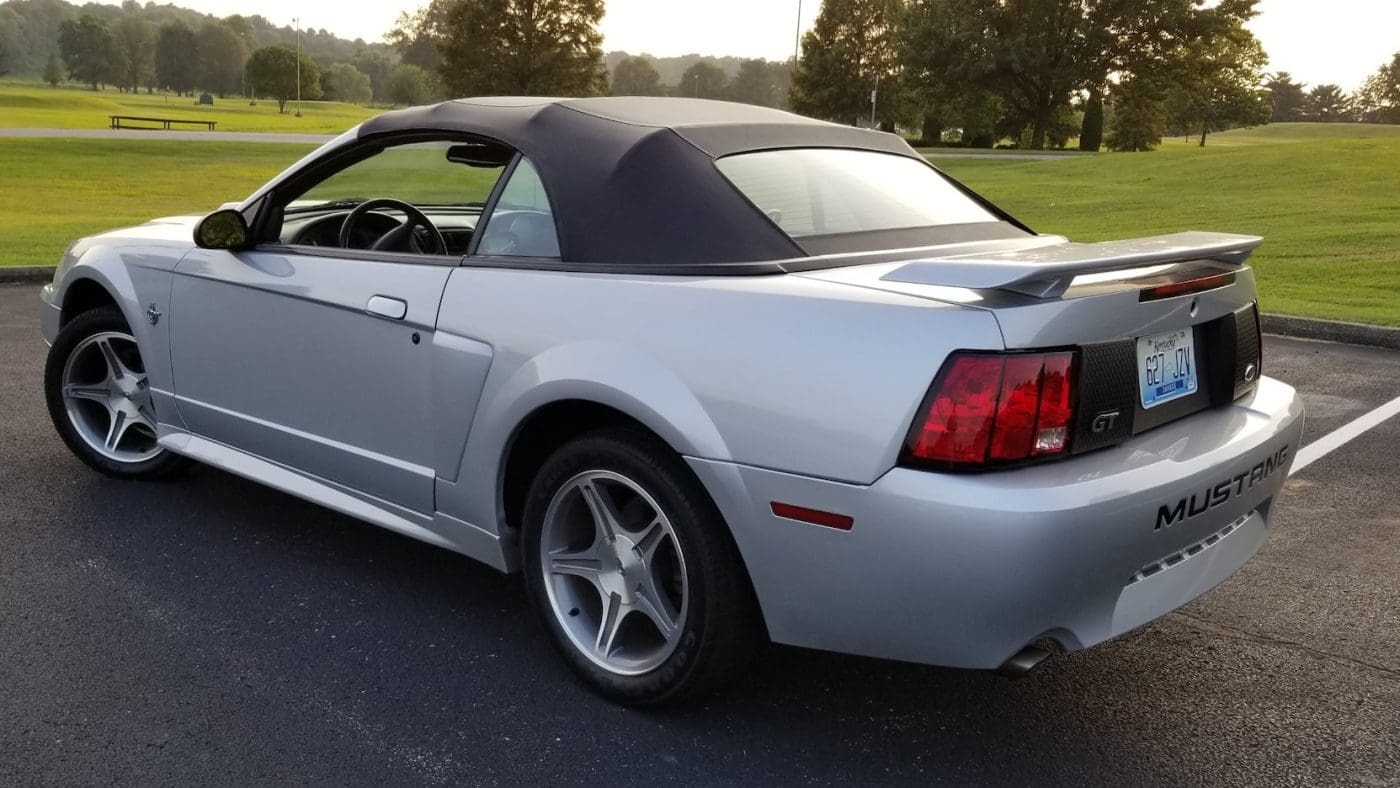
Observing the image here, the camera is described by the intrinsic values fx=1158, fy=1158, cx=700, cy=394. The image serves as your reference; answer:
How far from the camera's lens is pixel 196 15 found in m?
166

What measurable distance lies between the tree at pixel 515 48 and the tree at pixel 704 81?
73.6 m

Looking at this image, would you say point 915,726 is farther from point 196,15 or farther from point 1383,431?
point 196,15

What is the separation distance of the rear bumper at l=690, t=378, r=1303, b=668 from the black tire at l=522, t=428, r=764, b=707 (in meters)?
0.09

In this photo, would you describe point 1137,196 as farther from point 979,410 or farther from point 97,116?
point 97,116

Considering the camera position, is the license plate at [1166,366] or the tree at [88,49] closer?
the license plate at [1166,366]

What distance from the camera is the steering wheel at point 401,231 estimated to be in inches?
147

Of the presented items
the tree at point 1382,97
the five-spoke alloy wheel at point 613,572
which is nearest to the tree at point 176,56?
the tree at point 1382,97

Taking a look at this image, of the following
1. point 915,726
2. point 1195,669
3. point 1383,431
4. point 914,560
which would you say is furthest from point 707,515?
point 1383,431

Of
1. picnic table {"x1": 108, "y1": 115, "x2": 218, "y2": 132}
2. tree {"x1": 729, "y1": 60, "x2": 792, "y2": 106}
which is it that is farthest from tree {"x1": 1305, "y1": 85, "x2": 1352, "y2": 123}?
picnic table {"x1": 108, "y1": 115, "x2": 218, "y2": 132}

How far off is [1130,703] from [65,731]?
268cm

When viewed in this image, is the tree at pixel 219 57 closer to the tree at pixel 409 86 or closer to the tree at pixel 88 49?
the tree at pixel 88 49

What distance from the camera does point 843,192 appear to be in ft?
11.1

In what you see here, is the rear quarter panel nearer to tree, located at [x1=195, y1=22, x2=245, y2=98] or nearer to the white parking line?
the white parking line

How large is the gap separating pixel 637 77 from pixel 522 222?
13779cm
